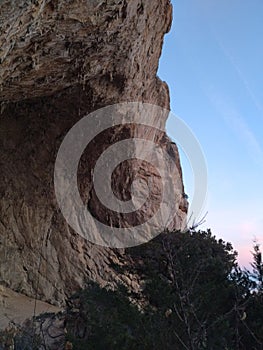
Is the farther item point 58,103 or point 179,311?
point 58,103

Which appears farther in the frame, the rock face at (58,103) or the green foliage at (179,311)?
the rock face at (58,103)

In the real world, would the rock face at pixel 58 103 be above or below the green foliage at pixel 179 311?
above

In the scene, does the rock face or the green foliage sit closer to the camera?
the green foliage

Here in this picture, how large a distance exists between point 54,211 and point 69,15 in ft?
19.9

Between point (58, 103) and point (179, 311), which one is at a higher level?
point (58, 103)

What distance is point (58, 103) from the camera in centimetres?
957

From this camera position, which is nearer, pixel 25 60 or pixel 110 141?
pixel 25 60

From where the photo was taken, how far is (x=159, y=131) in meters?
13.4

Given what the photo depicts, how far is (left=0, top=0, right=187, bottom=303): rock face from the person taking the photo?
671 centimetres

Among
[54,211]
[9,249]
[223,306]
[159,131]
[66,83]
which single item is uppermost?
[159,131]

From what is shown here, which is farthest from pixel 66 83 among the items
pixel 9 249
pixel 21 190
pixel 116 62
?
pixel 9 249

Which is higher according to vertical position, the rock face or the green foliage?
the rock face

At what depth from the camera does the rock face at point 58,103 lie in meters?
6.71

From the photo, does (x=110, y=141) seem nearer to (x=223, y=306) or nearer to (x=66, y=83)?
(x=66, y=83)
